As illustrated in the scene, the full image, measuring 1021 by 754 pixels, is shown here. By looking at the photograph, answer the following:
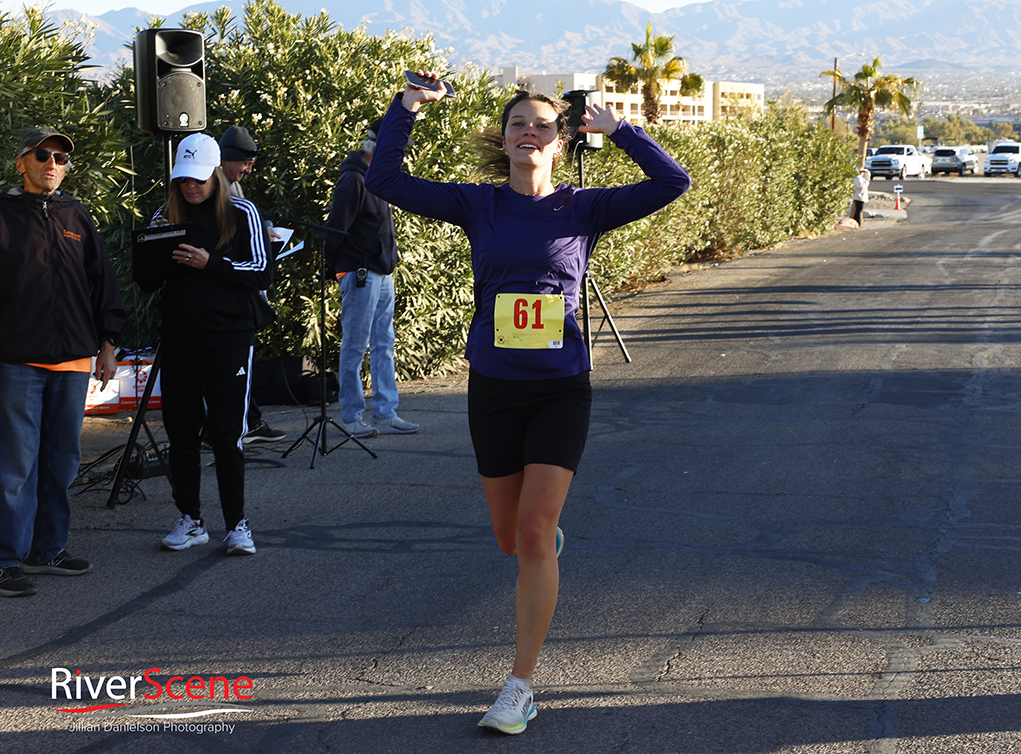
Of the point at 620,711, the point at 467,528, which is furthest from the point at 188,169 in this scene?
the point at 620,711

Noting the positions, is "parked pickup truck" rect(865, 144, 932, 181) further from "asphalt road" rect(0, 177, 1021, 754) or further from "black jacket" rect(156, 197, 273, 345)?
"black jacket" rect(156, 197, 273, 345)

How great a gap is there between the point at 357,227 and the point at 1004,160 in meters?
61.0

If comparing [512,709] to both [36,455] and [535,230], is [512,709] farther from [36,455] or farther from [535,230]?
[36,455]

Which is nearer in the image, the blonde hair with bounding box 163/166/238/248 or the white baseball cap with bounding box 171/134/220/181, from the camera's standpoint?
the white baseball cap with bounding box 171/134/220/181

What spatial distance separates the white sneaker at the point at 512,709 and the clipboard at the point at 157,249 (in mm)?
2810

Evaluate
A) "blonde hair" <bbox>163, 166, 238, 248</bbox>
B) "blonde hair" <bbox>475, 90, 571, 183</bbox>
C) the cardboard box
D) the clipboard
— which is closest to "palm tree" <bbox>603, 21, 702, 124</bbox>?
the cardboard box

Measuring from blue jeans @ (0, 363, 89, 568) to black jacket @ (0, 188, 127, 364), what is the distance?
0.13 m

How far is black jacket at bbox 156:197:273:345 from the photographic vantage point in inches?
203

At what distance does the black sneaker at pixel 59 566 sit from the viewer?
16.5ft

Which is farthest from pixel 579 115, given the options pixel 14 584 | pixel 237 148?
pixel 14 584

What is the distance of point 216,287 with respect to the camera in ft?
17.0

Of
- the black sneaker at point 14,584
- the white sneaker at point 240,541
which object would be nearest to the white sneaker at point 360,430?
the white sneaker at point 240,541

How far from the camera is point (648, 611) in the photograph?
4.52 meters

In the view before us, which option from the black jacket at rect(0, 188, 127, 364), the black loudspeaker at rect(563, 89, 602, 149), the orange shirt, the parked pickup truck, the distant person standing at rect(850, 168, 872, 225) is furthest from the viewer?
the parked pickup truck
